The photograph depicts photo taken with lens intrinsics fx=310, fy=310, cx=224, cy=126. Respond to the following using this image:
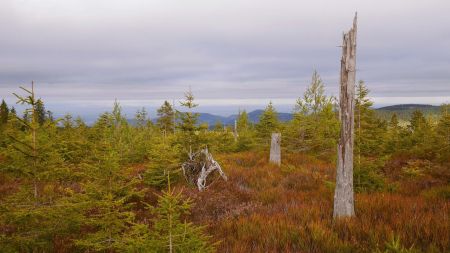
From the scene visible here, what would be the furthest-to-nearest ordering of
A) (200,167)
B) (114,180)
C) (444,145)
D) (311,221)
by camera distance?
1. (444,145)
2. (200,167)
3. (114,180)
4. (311,221)

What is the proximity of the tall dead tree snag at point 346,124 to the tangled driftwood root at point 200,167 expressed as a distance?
530 cm

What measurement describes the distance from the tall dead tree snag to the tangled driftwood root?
5302 millimetres

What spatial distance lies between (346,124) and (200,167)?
6475 millimetres

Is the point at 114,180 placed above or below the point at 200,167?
above

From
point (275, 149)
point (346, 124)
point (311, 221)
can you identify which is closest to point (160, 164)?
point (311, 221)

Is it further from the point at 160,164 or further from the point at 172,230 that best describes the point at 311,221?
the point at 160,164

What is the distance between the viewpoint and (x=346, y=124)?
6609 millimetres

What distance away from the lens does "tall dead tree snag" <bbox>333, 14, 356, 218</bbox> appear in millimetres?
6535

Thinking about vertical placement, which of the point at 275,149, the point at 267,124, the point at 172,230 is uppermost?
the point at 267,124

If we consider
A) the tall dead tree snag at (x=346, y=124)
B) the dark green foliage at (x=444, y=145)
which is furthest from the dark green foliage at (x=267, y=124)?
the tall dead tree snag at (x=346, y=124)

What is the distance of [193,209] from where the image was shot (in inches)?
328

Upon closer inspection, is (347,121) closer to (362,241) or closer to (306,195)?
(362,241)

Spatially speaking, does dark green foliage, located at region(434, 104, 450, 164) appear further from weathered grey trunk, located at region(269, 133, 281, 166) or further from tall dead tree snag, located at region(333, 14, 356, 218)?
tall dead tree snag, located at region(333, 14, 356, 218)

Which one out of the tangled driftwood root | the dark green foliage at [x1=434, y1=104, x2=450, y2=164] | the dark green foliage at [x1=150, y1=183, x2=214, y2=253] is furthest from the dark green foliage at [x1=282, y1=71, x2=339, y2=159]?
the dark green foliage at [x1=150, y1=183, x2=214, y2=253]
